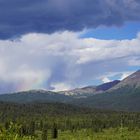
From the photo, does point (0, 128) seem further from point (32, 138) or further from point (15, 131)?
point (32, 138)

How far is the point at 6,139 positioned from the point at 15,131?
930 millimetres

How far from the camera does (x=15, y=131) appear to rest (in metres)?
22.4

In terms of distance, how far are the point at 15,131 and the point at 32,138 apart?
208 cm

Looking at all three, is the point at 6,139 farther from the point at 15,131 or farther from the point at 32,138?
the point at 32,138

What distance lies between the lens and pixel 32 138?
2427cm

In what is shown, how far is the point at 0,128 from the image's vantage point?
21625 millimetres

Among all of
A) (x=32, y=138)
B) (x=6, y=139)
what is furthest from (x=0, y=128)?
(x=32, y=138)

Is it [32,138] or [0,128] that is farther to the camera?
[32,138]

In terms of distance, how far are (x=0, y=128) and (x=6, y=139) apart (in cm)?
63

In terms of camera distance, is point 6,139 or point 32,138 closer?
point 6,139

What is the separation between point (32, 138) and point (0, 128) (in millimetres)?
3121

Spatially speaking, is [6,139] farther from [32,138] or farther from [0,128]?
[32,138]
